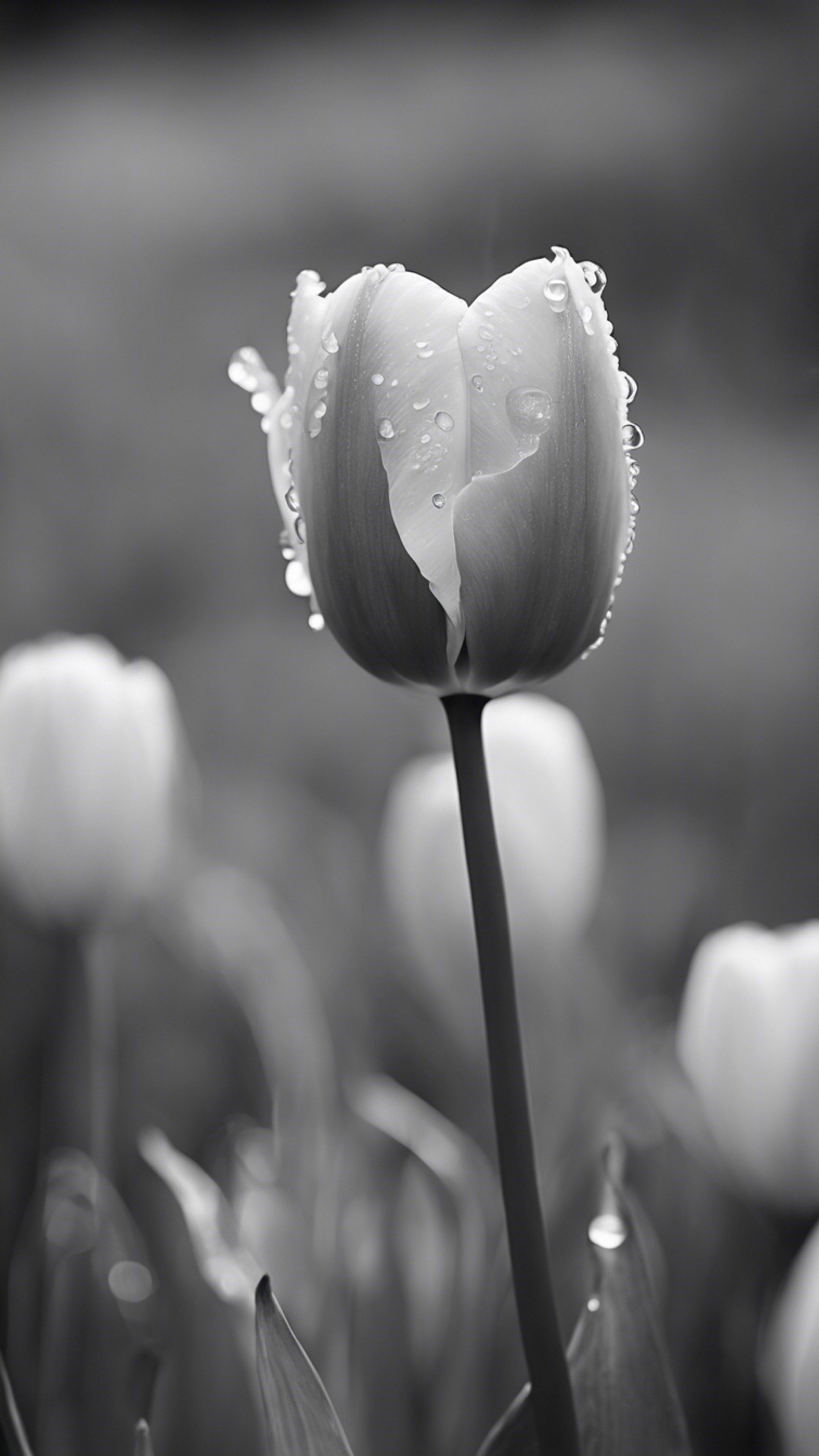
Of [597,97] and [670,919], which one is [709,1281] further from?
[597,97]

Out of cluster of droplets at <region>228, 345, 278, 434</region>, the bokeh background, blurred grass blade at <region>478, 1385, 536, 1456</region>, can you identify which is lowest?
blurred grass blade at <region>478, 1385, 536, 1456</region>

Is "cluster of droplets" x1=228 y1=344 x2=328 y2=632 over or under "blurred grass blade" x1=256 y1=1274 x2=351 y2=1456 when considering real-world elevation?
over

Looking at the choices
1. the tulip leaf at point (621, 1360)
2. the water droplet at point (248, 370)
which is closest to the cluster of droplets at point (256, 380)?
the water droplet at point (248, 370)

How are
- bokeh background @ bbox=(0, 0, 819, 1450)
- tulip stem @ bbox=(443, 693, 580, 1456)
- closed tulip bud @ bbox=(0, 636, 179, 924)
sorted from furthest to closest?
bokeh background @ bbox=(0, 0, 819, 1450), closed tulip bud @ bbox=(0, 636, 179, 924), tulip stem @ bbox=(443, 693, 580, 1456)

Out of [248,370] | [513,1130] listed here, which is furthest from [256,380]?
[513,1130]

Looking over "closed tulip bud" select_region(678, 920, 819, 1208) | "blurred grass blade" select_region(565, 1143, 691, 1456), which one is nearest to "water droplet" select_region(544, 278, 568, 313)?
"blurred grass blade" select_region(565, 1143, 691, 1456)

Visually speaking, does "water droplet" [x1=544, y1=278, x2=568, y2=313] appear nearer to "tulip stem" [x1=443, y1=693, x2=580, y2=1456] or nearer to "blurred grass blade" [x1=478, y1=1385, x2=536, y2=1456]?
"tulip stem" [x1=443, y1=693, x2=580, y2=1456]

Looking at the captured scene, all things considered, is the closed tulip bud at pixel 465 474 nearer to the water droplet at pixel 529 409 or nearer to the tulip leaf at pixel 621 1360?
the water droplet at pixel 529 409
